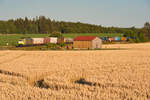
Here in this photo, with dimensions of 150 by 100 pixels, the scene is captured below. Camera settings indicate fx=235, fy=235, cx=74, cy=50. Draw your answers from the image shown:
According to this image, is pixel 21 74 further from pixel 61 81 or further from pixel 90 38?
pixel 90 38

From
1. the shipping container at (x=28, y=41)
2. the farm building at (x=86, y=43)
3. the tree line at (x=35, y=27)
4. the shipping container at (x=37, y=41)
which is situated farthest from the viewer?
the tree line at (x=35, y=27)

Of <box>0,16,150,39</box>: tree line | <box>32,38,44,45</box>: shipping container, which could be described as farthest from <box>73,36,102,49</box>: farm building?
<box>0,16,150,39</box>: tree line

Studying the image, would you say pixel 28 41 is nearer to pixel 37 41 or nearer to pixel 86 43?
pixel 37 41

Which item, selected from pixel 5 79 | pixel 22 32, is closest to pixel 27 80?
pixel 5 79

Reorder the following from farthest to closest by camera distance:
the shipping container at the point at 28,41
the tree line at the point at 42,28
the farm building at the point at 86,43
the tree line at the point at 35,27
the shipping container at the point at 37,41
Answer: the tree line at the point at 35,27, the tree line at the point at 42,28, the shipping container at the point at 37,41, the shipping container at the point at 28,41, the farm building at the point at 86,43

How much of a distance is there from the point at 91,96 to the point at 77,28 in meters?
166

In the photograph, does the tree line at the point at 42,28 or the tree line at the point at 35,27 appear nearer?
the tree line at the point at 42,28

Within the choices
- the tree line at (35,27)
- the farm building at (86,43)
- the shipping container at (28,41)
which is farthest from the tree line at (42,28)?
the shipping container at (28,41)

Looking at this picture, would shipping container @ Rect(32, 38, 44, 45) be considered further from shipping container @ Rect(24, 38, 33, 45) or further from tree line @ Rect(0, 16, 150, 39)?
tree line @ Rect(0, 16, 150, 39)

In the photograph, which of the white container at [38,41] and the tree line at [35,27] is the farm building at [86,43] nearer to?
the white container at [38,41]

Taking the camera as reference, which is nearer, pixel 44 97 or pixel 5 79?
pixel 44 97

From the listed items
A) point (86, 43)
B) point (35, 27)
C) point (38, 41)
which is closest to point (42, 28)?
point (35, 27)

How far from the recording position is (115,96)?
965 centimetres

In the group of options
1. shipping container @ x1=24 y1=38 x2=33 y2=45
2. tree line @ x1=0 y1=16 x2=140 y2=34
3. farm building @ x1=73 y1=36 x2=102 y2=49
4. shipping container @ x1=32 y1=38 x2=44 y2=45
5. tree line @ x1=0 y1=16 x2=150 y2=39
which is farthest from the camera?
tree line @ x1=0 y1=16 x2=140 y2=34
